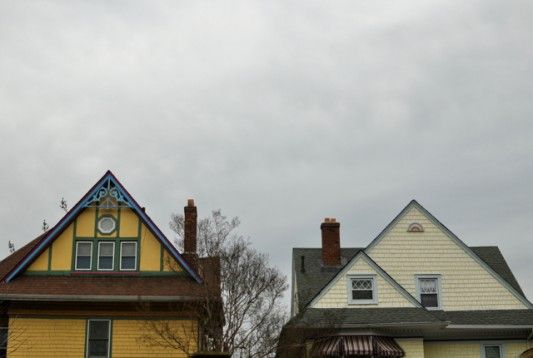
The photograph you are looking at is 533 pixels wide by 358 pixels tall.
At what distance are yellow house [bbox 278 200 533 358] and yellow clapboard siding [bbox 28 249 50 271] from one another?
985cm

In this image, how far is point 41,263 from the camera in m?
30.8

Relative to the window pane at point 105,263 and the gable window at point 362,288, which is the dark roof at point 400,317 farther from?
the window pane at point 105,263

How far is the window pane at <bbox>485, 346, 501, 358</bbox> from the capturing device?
32438 mm

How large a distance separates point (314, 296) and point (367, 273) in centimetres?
238

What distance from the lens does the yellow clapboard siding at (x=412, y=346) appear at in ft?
102

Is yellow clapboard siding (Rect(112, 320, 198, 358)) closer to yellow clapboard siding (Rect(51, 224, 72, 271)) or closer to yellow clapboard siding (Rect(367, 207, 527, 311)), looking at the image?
yellow clapboard siding (Rect(51, 224, 72, 271))

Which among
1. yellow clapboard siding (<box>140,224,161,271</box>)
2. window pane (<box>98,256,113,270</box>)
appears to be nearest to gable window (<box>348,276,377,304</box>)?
yellow clapboard siding (<box>140,224,161,271</box>)

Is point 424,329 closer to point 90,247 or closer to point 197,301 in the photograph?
point 197,301

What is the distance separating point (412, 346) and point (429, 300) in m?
3.32

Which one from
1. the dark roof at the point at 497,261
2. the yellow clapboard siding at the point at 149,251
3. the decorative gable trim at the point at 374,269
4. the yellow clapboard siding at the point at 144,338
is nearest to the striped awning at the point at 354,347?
the decorative gable trim at the point at 374,269

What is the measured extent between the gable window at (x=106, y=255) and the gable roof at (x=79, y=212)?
63.7 inches

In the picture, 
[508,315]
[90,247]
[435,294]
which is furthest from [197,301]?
[508,315]

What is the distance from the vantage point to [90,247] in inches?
1236

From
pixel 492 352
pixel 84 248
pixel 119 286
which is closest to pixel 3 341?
pixel 84 248
